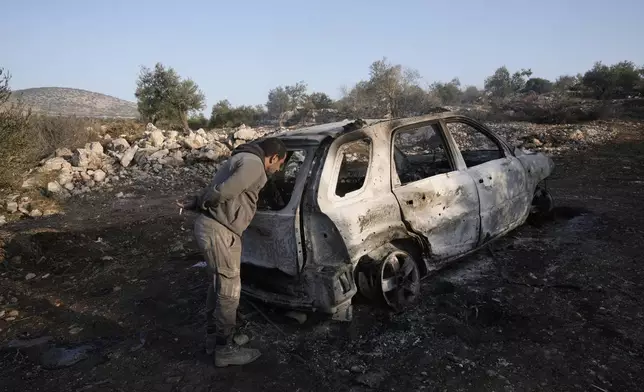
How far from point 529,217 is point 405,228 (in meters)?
2.97

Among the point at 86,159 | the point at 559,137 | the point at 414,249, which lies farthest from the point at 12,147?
the point at 559,137

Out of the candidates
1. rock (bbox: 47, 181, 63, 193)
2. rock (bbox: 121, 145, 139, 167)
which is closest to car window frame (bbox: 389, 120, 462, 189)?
rock (bbox: 47, 181, 63, 193)

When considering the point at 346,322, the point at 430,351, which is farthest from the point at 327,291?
the point at 430,351

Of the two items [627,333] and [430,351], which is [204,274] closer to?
[430,351]

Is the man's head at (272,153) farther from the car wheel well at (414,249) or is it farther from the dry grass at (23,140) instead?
the dry grass at (23,140)

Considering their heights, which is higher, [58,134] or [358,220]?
[58,134]

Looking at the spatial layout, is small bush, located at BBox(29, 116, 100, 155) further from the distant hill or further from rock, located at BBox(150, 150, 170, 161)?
the distant hill

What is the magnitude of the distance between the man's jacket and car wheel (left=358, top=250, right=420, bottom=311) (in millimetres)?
1107

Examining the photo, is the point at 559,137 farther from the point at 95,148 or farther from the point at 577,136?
the point at 95,148

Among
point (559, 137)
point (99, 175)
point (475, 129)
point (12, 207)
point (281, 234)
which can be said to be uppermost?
point (475, 129)

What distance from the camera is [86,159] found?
12562 millimetres

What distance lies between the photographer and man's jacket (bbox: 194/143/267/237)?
3.17m

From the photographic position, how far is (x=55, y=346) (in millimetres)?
3971

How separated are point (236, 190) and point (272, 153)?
16.1 inches
